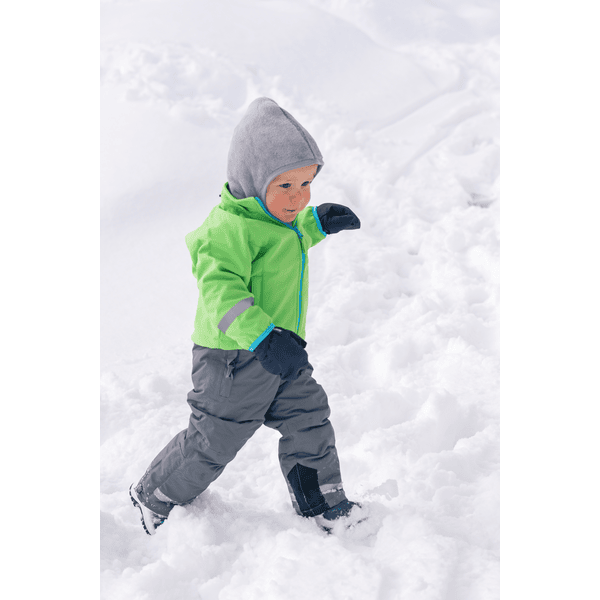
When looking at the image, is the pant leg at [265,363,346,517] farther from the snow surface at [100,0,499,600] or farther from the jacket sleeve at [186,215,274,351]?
the jacket sleeve at [186,215,274,351]

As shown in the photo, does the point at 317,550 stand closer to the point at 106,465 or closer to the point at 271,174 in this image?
the point at 106,465

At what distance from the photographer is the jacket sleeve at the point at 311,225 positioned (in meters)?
2.07

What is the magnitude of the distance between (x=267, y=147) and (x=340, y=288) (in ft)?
5.55

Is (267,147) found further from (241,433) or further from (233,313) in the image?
(241,433)

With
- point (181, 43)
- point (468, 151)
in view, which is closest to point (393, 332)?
point (468, 151)

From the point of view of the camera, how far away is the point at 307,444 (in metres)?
1.96

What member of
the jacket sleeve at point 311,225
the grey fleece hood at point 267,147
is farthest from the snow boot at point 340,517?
the grey fleece hood at point 267,147

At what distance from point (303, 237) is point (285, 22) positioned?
15.4 ft

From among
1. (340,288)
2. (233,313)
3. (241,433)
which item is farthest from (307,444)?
(340,288)

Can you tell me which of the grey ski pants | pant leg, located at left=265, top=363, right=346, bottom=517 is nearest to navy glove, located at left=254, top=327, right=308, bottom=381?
the grey ski pants

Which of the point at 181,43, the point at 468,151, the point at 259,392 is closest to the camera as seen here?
the point at 259,392

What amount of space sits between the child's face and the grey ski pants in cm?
43

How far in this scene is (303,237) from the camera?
6.41 ft

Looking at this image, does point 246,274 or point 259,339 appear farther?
point 246,274
